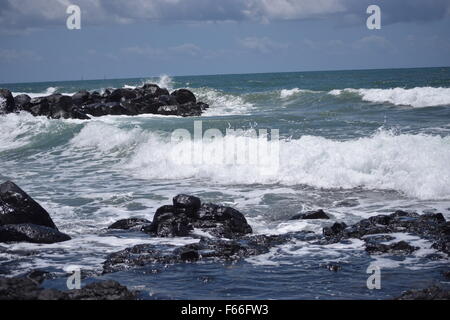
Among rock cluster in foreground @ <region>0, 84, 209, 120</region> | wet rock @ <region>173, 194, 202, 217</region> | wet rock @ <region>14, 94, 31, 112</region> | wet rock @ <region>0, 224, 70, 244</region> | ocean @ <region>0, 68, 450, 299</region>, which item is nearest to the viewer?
ocean @ <region>0, 68, 450, 299</region>

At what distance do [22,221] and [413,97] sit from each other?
24.8 m

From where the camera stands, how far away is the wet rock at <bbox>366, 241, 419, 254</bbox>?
7916 millimetres

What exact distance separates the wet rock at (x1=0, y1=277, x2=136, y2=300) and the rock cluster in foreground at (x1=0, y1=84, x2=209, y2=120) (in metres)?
24.1

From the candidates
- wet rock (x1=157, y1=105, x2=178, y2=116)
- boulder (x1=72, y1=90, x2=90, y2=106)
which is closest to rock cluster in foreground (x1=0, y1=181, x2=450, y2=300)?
wet rock (x1=157, y1=105, x2=178, y2=116)

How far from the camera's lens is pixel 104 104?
31.0 metres

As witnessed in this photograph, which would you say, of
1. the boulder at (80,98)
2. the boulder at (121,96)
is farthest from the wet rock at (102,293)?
the boulder at (121,96)

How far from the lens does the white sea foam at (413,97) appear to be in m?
28.8

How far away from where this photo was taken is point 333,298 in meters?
6.18

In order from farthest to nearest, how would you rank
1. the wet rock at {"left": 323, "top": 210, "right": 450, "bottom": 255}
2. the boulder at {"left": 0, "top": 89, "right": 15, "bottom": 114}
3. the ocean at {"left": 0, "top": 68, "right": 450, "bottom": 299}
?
the boulder at {"left": 0, "top": 89, "right": 15, "bottom": 114}
the wet rock at {"left": 323, "top": 210, "right": 450, "bottom": 255}
the ocean at {"left": 0, "top": 68, "right": 450, "bottom": 299}

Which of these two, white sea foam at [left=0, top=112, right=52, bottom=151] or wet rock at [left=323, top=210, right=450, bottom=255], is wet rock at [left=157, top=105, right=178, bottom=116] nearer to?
white sea foam at [left=0, top=112, right=52, bottom=151]

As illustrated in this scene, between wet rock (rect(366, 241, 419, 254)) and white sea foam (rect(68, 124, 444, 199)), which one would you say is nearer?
wet rock (rect(366, 241, 419, 254))

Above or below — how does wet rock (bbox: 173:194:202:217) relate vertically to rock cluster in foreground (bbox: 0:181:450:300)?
above
